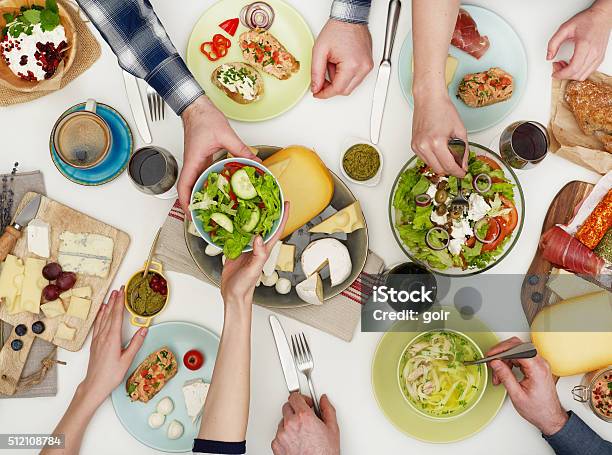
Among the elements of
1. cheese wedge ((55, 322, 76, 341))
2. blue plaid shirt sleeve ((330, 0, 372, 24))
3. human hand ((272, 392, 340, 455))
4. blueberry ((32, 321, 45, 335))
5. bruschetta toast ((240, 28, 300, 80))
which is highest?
blue plaid shirt sleeve ((330, 0, 372, 24))

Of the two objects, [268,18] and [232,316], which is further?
[268,18]

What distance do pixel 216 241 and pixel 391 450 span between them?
3.10 feet

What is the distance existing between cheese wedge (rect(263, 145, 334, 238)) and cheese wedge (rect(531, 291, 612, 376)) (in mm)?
859

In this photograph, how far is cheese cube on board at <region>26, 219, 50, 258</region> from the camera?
1871mm

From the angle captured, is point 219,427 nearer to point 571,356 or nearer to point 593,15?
point 571,356

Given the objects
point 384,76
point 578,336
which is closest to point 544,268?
point 578,336

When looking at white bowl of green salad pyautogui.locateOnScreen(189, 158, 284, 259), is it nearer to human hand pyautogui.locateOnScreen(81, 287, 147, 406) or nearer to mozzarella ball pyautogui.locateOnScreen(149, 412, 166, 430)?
human hand pyautogui.locateOnScreen(81, 287, 147, 406)

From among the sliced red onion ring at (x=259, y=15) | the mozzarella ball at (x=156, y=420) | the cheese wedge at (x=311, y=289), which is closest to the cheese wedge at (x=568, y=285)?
the cheese wedge at (x=311, y=289)

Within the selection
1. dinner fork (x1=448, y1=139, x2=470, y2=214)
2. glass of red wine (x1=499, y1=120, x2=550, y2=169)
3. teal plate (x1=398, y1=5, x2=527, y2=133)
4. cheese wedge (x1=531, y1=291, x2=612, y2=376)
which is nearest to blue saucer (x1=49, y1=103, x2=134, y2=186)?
teal plate (x1=398, y1=5, x2=527, y2=133)

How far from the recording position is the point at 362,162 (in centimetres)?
182

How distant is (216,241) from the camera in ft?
5.16

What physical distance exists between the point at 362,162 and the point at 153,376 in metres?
1.02

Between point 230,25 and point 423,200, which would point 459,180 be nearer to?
point 423,200

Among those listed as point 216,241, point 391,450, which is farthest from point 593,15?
point 391,450
